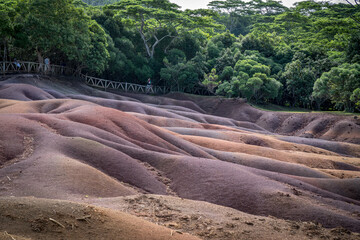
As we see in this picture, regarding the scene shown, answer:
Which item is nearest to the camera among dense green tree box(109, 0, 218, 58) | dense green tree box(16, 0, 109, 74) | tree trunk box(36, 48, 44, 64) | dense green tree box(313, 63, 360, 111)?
dense green tree box(313, 63, 360, 111)

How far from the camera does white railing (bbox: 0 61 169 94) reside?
4858cm

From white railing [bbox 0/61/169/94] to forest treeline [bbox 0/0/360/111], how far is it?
1.52 m

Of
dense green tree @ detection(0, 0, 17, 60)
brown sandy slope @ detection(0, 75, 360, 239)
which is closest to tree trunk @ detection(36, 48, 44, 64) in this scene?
dense green tree @ detection(0, 0, 17, 60)

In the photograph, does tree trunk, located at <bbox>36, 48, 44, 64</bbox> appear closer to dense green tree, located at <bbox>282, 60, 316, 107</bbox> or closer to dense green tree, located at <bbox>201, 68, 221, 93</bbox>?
dense green tree, located at <bbox>201, 68, 221, 93</bbox>

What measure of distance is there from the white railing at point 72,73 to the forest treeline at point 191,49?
152 centimetres

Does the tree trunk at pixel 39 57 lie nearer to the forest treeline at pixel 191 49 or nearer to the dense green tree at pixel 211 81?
the forest treeline at pixel 191 49

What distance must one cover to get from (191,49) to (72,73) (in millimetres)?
24970

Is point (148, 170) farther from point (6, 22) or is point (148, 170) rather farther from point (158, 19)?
point (158, 19)

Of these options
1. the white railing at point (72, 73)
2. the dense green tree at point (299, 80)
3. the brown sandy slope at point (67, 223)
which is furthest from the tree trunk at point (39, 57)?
the brown sandy slope at point (67, 223)

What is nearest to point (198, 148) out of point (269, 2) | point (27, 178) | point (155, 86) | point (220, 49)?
point (27, 178)

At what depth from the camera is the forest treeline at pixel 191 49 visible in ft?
156

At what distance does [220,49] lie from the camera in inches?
2783

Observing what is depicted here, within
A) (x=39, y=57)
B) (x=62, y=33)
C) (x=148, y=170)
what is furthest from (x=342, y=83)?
(x=39, y=57)

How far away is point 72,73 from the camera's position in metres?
59.1
